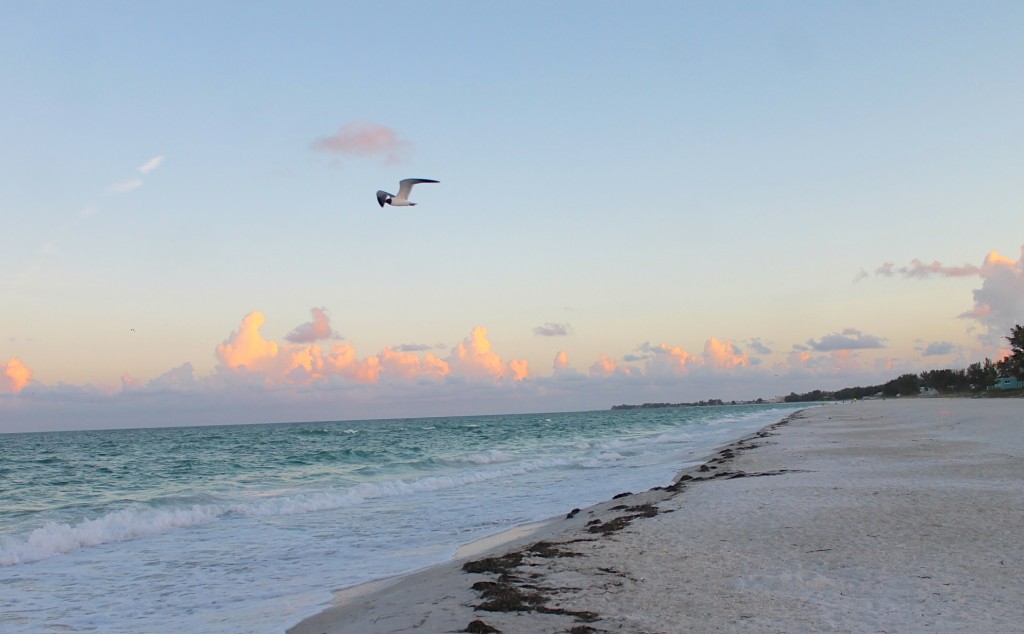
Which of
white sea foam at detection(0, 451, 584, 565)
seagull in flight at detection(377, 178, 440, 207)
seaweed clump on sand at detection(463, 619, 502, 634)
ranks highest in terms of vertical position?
seagull in flight at detection(377, 178, 440, 207)

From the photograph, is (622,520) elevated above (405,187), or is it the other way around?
(405,187)

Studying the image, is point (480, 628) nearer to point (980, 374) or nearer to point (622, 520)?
point (622, 520)

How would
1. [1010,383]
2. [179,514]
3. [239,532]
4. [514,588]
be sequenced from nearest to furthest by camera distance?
[514,588], [239,532], [179,514], [1010,383]

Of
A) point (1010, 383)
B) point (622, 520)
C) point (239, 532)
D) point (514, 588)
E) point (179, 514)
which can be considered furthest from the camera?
point (1010, 383)

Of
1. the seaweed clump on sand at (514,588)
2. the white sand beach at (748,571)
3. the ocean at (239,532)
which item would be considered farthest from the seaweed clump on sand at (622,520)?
the ocean at (239,532)

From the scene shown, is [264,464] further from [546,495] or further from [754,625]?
[754,625]

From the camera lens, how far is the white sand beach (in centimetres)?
689

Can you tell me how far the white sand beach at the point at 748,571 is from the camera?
6.89 meters

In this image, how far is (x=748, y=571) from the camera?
8820 mm

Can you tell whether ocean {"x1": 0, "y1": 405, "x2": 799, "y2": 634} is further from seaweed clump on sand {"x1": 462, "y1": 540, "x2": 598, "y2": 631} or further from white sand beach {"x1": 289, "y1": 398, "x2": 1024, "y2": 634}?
seaweed clump on sand {"x1": 462, "y1": 540, "x2": 598, "y2": 631}

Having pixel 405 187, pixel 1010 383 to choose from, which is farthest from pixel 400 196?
pixel 1010 383

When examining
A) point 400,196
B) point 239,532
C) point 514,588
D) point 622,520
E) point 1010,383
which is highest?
point 400,196

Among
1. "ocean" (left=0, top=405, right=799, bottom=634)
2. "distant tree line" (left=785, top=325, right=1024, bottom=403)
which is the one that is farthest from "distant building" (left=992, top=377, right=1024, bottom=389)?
"ocean" (left=0, top=405, right=799, bottom=634)

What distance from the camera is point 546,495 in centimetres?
2181
